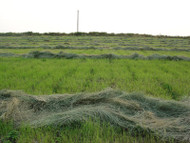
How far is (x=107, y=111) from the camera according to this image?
1.51 metres

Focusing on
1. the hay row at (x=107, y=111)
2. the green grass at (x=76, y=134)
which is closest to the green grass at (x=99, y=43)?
the hay row at (x=107, y=111)

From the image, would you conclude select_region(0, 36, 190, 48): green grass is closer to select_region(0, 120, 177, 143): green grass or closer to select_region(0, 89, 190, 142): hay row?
select_region(0, 89, 190, 142): hay row

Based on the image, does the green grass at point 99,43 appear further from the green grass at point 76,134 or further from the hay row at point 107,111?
the green grass at point 76,134

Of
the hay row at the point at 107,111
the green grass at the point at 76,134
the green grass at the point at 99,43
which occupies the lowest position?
the green grass at the point at 76,134

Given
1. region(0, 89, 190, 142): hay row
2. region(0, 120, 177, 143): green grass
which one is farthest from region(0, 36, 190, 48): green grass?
region(0, 120, 177, 143): green grass

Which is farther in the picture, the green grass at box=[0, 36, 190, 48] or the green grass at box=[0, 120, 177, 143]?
the green grass at box=[0, 36, 190, 48]

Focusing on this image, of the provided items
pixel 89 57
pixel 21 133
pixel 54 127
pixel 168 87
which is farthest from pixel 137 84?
pixel 89 57

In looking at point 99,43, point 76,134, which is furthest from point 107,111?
point 99,43

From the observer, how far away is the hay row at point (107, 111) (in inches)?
52.2

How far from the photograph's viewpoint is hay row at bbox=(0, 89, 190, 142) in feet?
4.35

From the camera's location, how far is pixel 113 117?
1.45m

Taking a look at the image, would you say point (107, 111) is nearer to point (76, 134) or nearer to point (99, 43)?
point (76, 134)

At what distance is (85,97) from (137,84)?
1.40 m

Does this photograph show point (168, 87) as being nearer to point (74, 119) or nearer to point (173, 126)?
point (173, 126)
